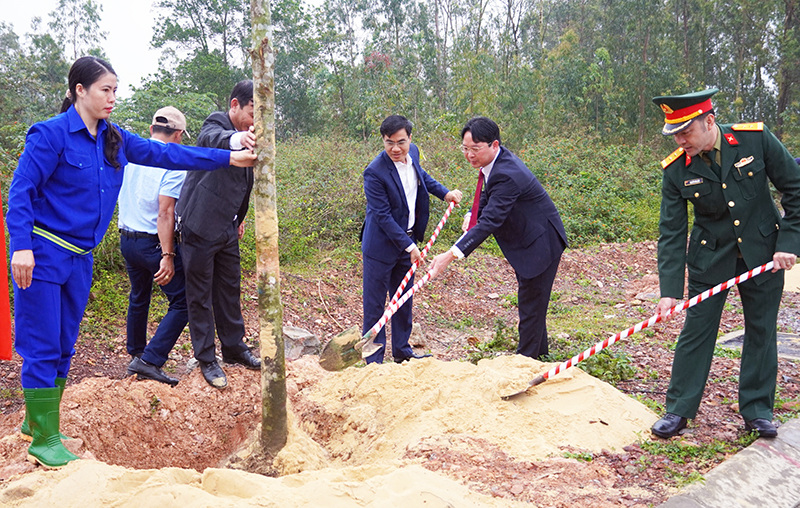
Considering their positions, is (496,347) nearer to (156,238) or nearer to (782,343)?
(782,343)

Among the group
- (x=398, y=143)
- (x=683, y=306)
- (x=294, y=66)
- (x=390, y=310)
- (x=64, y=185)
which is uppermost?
(x=294, y=66)

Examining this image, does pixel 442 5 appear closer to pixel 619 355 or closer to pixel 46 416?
pixel 619 355

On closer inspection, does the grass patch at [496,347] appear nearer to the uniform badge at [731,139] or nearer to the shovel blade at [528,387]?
the shovel blade at [528,387]

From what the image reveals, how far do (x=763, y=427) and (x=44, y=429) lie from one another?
12.9ft

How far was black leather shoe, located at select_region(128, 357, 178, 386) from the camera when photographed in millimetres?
4355

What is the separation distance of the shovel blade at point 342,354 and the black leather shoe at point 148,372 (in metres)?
1.20

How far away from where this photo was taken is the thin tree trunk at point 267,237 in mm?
3158

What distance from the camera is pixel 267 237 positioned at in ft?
10.8

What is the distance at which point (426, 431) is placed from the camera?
3.52 m

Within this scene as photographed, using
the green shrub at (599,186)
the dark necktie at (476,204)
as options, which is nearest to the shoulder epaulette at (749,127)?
the dark necktie at (476,204)

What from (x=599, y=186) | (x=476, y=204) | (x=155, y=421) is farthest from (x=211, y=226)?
(x=599, y=186)

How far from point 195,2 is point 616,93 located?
17084 mm

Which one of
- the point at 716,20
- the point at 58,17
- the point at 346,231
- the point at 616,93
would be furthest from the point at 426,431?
the point at 58,17

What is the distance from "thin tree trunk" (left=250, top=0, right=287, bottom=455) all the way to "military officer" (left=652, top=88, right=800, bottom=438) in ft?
7.24
